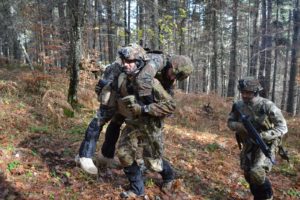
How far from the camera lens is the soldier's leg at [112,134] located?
5453 mm

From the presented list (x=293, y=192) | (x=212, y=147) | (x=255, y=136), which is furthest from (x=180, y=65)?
(x=212, y=147)

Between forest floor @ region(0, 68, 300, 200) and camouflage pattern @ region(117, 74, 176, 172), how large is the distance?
2.50 feet

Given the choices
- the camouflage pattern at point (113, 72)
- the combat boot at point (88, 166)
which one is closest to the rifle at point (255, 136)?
the camouflage pattern at point (113, 72)

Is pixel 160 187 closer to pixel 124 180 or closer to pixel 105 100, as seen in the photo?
pixel 124 180

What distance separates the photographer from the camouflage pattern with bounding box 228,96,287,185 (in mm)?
5012

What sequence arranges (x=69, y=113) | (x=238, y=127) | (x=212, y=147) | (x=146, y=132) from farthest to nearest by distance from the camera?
(x=212, y=147), (x=69, y=113), (x=238, y=127), (x=146, y=132)

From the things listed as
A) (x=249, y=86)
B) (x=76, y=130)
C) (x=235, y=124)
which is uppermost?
(x=249, y=86)

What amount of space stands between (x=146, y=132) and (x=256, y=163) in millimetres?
1891

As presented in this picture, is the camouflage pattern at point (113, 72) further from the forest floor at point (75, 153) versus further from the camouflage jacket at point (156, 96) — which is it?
the forest floor at point (75, 153)

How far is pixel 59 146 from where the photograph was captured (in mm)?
6621

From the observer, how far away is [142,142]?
486 centimetres

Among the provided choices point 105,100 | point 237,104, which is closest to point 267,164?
point 237,104

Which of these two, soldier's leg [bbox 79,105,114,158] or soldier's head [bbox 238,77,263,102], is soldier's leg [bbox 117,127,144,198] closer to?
soldier's leg [bbox 79,105,114,158]

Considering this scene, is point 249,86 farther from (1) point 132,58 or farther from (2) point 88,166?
(2) point 88,166
